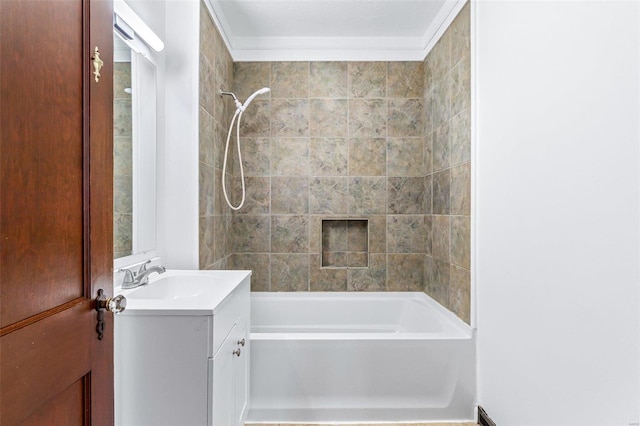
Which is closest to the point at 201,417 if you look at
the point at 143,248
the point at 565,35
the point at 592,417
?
the point at 143,248

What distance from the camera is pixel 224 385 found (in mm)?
1346

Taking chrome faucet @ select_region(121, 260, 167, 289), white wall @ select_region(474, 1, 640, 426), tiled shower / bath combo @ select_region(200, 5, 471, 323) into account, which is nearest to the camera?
white wall @ select_region(474, 1, 640, 426)

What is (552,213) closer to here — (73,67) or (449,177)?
(449,177)

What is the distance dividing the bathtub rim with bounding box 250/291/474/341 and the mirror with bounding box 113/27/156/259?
Answer: 83 centimetres

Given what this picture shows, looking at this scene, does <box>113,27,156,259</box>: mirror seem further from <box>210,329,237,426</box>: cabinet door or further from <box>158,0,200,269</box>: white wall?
<box>210,329,237,426</box>: cabinet door

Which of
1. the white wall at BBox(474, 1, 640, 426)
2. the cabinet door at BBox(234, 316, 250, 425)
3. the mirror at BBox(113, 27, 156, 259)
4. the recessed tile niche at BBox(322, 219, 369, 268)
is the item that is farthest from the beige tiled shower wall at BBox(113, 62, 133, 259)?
the white wall at BBox(474, 1, 640, 426)

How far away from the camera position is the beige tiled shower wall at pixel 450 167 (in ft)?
6.79

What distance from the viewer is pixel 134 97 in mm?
1723

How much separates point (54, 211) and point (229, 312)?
85cm

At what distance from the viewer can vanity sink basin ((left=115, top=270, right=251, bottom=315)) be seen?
46.0 inches

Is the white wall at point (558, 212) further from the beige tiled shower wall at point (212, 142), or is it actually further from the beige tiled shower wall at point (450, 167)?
the beige tiled shower wall at point (212, 142)

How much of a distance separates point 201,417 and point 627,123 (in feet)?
5.26

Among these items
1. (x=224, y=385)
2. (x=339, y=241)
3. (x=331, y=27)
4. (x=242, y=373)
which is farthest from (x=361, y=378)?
(x=331, y=27)

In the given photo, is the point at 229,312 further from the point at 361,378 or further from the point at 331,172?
the point at 331,172
